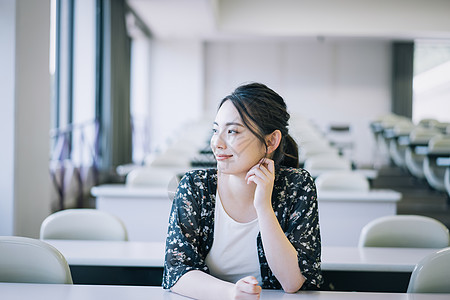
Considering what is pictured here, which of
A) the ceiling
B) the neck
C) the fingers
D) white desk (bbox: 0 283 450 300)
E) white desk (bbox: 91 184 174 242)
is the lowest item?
white desk (bbox: 91 184 174 242)

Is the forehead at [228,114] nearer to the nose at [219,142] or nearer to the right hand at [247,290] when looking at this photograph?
the nose at [219,142]

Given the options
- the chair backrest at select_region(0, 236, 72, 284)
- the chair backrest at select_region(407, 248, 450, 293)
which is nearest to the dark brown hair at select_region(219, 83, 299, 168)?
the chair backrest at select_region(407, 248, 450, 293)

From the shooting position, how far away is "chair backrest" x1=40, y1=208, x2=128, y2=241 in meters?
2.17

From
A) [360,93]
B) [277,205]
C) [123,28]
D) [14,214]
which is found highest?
[123,28]

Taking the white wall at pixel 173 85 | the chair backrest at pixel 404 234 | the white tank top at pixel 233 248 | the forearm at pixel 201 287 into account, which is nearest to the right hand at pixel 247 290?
the forearm at pixel 201 287

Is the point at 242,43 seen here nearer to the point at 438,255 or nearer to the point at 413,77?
the point at 413,77

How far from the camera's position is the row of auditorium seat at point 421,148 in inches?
212

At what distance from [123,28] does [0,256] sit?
286 inches

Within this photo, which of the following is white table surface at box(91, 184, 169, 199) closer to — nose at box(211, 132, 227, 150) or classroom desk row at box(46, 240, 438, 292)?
classroom desk row at box(46, 240, 438, 292)

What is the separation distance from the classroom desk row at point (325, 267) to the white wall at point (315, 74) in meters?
10.2

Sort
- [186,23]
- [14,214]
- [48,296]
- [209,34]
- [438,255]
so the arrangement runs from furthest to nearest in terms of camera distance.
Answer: [209,34], [186,23], [14,214], [438,255], [48,296]

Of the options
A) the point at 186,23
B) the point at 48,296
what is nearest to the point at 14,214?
the point at 48,296

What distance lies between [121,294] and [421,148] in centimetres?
550

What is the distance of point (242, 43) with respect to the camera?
1213cm
